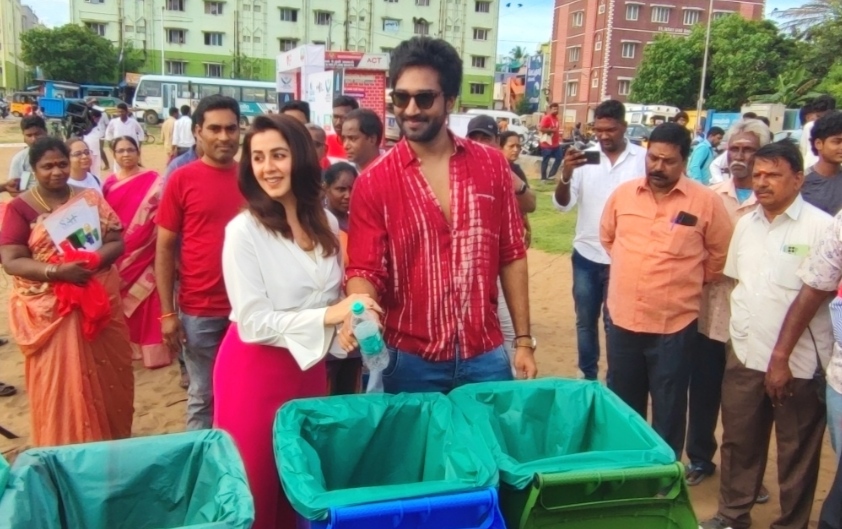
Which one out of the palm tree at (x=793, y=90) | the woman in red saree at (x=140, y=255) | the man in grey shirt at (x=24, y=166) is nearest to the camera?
the woman in red saree at (x=140, y=255)

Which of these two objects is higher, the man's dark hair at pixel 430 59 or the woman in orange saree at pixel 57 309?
the man's dark hair at pixel 430 59

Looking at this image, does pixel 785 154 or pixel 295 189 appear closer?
pixel 295 189

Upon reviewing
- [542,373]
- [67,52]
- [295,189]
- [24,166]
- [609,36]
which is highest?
[609,36]

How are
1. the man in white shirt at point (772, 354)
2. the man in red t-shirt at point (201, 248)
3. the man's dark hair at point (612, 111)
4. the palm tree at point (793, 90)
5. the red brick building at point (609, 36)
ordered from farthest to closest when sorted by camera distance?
the red brick building at point (609, 36) < the palm tree at point (793, 90) < the man's dark hair at point (612, 111) < the man in red t-shirt at point (201, 248) < the man in white shirt at point (772, 354)

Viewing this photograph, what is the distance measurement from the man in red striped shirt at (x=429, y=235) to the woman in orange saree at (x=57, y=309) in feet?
5.13

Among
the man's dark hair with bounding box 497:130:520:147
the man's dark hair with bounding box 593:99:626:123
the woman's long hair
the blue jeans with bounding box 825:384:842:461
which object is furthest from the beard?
the man's dark hair with bounding box 497:130:520:147

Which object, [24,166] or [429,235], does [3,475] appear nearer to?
[429,235]

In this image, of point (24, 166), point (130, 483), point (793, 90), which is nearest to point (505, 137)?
point (24, 166)

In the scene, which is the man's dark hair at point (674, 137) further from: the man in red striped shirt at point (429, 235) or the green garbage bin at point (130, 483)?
the green garbage bin at point (130, 483)

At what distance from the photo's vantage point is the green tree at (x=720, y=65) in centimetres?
3366

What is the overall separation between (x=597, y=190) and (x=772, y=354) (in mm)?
1592

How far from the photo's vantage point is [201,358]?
9.78ft

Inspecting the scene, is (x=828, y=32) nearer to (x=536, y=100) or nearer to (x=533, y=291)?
(x=536, y=100)

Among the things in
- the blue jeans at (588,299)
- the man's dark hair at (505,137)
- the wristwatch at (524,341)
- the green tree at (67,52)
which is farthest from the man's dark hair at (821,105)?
the green tree at (67,52)
